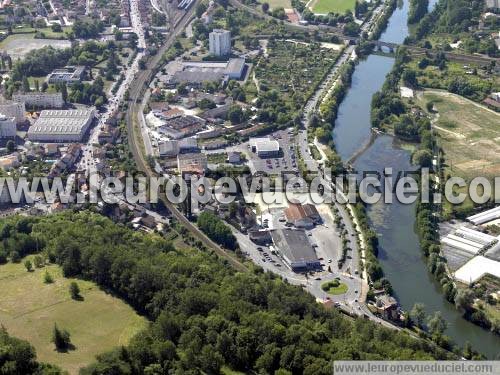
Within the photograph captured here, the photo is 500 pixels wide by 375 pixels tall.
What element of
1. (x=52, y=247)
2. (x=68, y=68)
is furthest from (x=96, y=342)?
(x=68, y=68)

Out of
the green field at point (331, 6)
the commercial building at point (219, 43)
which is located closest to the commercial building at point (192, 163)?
the commercial building at point (219, 43)

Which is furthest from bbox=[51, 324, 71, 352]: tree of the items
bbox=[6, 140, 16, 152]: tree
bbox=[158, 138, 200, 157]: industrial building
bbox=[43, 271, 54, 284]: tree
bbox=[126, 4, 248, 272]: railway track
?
bbox=[6, 140, 16, 152]: tree

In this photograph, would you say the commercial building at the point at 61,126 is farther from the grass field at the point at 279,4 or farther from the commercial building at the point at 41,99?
the grass field at the point at 279,4

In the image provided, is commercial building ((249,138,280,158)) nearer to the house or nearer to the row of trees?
the house

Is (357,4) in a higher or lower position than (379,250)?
higher

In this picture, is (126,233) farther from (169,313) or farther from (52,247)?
(169,313)

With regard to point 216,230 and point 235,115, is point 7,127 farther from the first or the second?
point 216,230

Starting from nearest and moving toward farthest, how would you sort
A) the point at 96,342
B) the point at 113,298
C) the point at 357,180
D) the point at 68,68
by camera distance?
the point at 96,342, the point at 113,298, the point at 357,180, the point at 68,68
